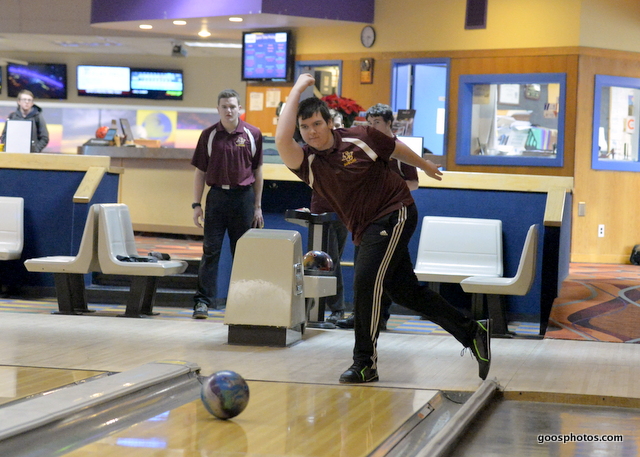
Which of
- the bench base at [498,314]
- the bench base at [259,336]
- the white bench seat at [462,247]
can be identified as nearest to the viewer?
the bench base at [259,336]

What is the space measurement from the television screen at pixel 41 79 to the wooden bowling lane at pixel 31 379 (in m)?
13.1

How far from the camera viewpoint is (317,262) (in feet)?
18.5

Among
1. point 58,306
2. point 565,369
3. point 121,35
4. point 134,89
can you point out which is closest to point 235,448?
point 565,369

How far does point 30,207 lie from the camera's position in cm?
779

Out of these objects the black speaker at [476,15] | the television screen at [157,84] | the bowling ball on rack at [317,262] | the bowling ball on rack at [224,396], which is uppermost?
the black speaker at [476,15]

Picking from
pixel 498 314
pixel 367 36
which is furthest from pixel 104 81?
pixel 498 314

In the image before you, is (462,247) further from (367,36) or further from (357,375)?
(367,36)

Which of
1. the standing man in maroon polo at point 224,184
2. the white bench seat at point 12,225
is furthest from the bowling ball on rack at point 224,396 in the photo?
the white bench seat at point 12,225

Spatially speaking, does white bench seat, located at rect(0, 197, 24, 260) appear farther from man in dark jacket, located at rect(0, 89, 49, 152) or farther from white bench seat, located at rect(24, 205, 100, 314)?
man in dark jacket, located at rect(0, 89, 49, 152)

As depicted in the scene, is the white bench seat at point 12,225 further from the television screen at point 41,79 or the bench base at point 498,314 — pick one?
the television screen at point 41,79

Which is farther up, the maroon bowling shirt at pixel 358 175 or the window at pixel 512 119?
the window at pixel 512 119

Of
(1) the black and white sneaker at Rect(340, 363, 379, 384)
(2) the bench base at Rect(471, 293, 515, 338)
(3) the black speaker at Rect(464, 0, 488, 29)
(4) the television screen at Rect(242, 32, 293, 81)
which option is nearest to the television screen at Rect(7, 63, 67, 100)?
(4) the television screen at Rect(242, 32, 293, 81)

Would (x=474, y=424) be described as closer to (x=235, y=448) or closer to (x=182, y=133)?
(x=235, y=448)

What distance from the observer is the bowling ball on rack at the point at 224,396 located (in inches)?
131
